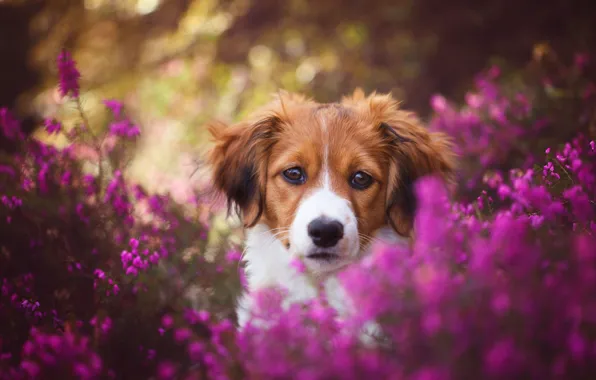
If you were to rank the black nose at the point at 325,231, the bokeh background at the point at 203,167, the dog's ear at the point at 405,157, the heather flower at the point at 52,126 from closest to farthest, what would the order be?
1. the bokeh background at the point at 203,167
2. the black nose at the point at 325,231
3. the dog's ear at the point at 405,157
4. the heather flower at the point at 52,126

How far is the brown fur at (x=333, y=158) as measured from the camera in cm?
279

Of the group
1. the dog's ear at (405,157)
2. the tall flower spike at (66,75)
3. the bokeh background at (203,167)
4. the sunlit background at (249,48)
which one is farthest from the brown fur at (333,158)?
the sunlit background at (249,48)

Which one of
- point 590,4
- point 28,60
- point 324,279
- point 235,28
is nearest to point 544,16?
point 590,4

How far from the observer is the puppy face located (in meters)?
2.55

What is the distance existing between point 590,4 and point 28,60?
7701mm

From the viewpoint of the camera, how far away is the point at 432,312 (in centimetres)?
137

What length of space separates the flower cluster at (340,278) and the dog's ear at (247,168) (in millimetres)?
536

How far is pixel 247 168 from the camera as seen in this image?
10.1 ft

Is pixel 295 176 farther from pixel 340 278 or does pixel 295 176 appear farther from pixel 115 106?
pixel 115 106

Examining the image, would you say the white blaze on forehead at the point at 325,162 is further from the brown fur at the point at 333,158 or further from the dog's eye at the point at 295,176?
the dog's eye at the point at 295,176

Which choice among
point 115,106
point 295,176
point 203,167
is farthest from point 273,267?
point 115,106

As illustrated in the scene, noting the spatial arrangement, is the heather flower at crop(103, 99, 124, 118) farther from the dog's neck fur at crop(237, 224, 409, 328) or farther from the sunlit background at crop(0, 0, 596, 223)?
the sunlit background at crop(0, 0, 596, 223)

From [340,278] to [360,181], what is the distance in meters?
1.18

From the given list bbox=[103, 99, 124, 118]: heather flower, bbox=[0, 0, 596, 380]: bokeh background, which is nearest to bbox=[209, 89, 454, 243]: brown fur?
bbox=[0, 0, 596, 380]: bokeh background
